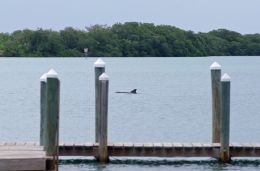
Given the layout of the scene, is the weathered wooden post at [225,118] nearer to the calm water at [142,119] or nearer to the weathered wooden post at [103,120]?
the calm water at [142,119]

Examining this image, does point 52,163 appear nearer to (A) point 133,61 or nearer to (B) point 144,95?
(B) point 144,95

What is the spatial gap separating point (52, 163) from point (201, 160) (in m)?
9.47

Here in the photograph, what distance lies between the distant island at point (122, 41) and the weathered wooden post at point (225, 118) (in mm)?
106529

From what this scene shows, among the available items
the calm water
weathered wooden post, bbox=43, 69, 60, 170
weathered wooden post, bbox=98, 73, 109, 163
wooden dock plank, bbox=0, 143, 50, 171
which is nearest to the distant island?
the calm water

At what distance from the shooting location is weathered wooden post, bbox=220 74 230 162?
1931cm

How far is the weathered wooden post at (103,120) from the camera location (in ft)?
63.3

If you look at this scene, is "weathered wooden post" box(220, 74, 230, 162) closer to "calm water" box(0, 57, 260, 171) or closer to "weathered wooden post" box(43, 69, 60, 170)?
"calm water" box(0, 57, 260, 171)

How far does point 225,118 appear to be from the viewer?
19.4 metres

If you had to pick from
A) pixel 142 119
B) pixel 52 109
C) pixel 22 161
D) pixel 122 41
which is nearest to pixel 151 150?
pixel 52 109

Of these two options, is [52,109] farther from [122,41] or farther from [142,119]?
[122,41]

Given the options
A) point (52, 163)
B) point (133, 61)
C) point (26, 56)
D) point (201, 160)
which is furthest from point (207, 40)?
→ point (52, 163)

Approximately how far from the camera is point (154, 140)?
29000 mm

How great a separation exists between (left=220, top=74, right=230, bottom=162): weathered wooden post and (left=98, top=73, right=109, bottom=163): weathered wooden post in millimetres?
2515

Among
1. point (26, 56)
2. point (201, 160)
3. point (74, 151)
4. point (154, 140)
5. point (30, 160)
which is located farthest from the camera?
point (26, 56)
